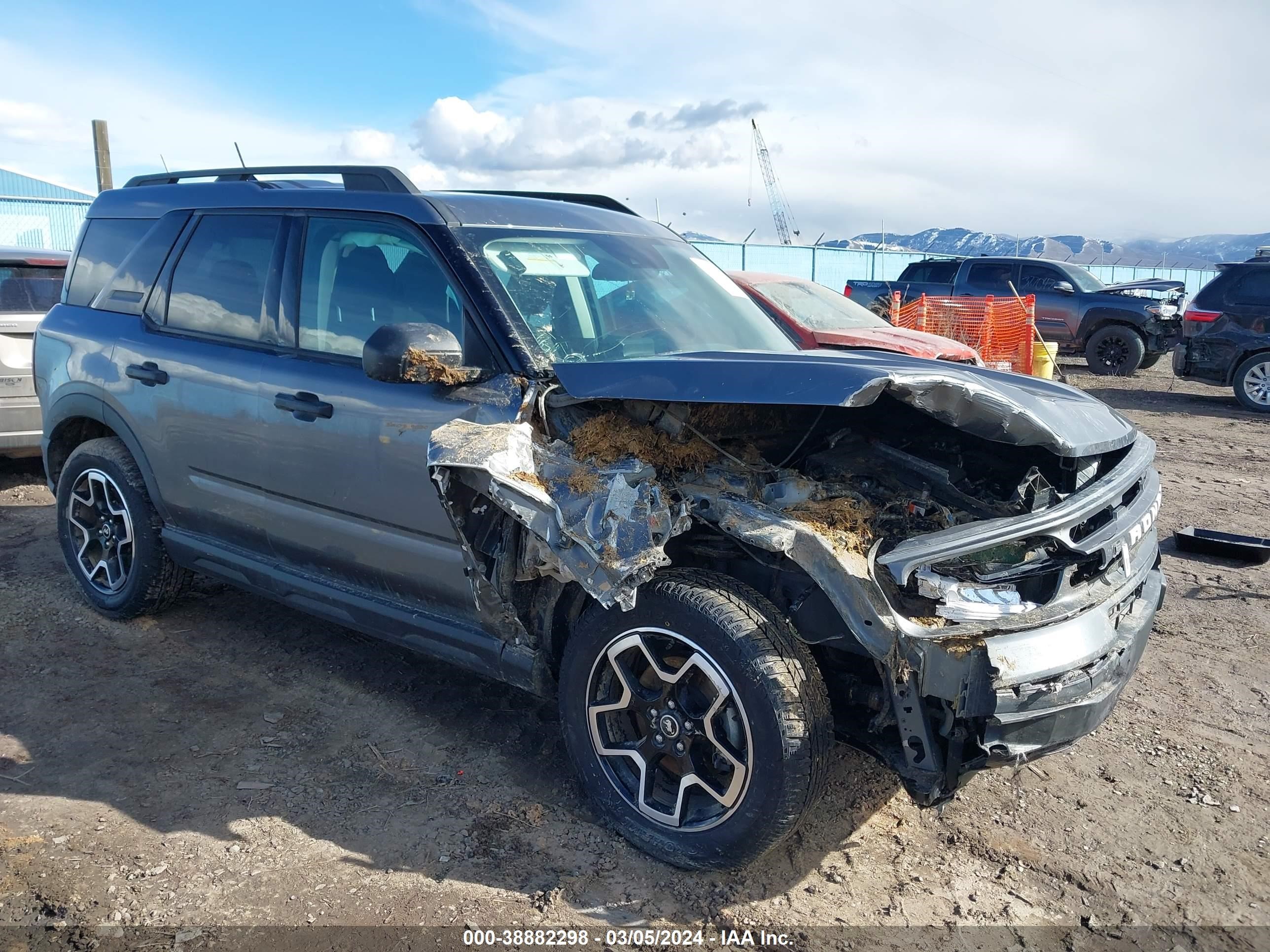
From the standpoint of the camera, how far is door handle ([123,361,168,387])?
13.4 feet

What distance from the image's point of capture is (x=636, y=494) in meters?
2.74

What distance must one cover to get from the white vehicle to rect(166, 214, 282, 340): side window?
9.36 feet

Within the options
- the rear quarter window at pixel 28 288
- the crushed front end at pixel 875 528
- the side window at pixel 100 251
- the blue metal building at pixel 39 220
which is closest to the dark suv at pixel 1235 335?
the crushed front end at pixel 875 528

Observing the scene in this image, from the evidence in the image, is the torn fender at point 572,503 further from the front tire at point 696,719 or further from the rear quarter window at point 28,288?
the rear quarter window at point 28,288

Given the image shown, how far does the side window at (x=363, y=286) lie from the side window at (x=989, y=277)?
570 inches

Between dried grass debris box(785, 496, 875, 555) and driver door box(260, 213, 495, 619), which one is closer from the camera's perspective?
dried grass debris box(785, 496, 875, 555)

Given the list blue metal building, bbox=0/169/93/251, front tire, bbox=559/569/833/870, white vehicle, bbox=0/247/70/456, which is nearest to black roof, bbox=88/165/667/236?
front tire, bbox=559/569/833/870

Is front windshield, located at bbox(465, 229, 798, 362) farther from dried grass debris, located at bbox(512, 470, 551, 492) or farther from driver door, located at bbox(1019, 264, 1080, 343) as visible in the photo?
driver door, located at bbox(1019, 264, 1080, 343)

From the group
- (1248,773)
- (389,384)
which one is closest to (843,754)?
(1248,773)

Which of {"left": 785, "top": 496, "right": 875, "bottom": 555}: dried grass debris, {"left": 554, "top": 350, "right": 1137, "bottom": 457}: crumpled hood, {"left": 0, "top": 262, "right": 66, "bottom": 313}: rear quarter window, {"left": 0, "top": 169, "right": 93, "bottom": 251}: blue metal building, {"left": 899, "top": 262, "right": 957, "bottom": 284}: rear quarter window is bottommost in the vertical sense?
{"left": 785, "top": 496, "right": 875, "bottom": 555}: dried grass debris

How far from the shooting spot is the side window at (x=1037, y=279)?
623 inches

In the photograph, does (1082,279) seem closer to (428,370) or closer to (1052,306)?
(1052,306)

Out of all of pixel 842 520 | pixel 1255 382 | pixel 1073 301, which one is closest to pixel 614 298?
pixel 842 520

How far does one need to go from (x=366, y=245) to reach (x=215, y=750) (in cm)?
194
